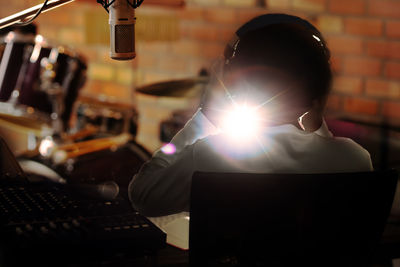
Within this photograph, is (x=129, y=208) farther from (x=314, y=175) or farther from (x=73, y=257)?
(x=314, y=175)

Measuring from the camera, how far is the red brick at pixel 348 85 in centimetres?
→ 252

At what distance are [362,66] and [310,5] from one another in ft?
1.13

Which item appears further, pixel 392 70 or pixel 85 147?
pixel 85 147

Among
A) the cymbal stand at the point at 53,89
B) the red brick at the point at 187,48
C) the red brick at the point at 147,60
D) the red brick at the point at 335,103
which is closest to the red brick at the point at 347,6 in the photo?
the red brick at the point at 335,103

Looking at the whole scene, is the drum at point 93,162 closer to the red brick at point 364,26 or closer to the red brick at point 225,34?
the red brick at point 225,34

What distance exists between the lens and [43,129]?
2717mm

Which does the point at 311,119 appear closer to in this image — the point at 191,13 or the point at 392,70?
the point at 392,70

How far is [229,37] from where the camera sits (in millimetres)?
2949

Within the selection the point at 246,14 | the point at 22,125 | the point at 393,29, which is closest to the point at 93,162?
the point at 22,125

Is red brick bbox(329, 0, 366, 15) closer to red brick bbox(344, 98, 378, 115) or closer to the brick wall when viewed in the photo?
the brick wall

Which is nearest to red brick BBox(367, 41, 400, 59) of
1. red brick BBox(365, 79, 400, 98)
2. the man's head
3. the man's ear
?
red brick BBox(365, 79, 400, 98)

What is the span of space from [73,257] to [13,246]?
0.09 m

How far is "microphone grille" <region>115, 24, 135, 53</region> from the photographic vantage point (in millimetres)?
1084

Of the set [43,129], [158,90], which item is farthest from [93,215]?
[43,129]
